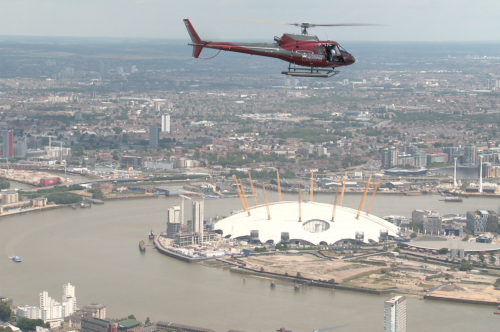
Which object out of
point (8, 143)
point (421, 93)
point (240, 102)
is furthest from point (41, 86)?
point (8, 143)

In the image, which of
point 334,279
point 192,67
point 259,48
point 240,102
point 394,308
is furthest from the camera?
point 192,67

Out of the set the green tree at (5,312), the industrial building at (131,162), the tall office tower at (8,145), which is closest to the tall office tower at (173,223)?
the green tree at (5,312)

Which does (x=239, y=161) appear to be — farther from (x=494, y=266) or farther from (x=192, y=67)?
(x=192, y=67)

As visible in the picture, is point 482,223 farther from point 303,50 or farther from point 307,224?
point 303,50

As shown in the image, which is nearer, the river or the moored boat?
the river

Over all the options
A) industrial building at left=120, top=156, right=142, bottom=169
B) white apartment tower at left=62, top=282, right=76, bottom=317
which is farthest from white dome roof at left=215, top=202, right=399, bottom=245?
industrial building at left=120, top=156, right=142, bottom=169

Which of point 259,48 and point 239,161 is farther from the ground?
point 259,48

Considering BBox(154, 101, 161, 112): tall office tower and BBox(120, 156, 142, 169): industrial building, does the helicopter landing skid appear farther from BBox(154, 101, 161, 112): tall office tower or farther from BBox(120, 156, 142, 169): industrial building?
BBox(154, 101, 161, 112): tall office tower
